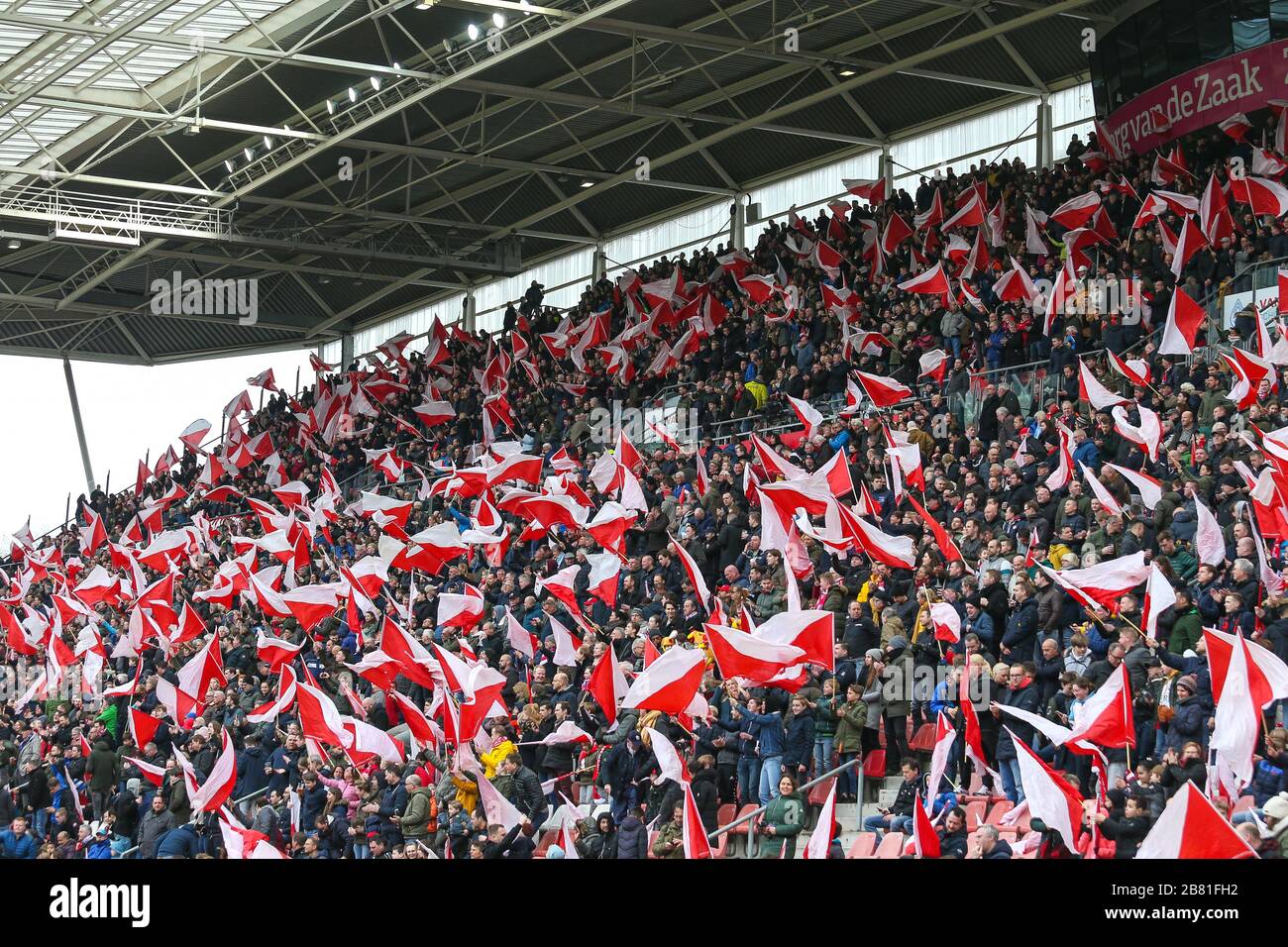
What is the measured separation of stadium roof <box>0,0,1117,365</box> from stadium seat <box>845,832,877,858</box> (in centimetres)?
1774

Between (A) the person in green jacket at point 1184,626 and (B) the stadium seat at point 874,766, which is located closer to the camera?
(A) the person in green jacket at point 1184,626

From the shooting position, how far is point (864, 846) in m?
13.6

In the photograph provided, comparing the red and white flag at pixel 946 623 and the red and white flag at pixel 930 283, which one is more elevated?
the red and white flag at pixel 930 283

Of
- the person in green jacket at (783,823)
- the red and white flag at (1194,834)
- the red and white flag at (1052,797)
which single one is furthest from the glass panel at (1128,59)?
the red and white flag at (1194,834)

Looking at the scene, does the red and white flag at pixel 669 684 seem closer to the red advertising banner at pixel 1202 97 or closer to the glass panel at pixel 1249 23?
the red advertising banner at pixel 1202 97

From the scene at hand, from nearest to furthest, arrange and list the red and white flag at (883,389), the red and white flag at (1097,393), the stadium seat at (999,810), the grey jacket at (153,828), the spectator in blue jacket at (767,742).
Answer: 1. the stadium seat at (999,810)
2. the spectator in blue jacket at (767,742)
3. the grey jacket at (153,828)
4. the red and white flag at (1097,393)
5. the red and white flag at (883,389)

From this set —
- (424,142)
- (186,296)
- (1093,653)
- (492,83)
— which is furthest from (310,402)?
(1093,653)

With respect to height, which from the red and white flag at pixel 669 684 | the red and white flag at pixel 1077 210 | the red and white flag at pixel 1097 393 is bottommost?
the red and white flag at pixel 669 684

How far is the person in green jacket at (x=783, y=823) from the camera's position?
554 inches

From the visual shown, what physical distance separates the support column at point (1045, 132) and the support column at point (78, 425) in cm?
3244

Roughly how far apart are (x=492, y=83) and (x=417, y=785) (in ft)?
67.1

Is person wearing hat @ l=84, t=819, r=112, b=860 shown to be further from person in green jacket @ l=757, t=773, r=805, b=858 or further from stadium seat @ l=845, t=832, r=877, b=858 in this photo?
stadium seat @ l=845, t=832, r=877, b=858

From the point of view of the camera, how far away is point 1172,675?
1329cm
